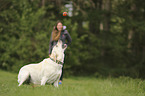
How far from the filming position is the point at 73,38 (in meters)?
13.9

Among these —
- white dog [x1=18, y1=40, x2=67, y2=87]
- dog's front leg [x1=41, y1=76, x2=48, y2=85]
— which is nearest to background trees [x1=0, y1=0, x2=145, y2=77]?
white dog [x1=18, y1=40, x2=67, y2=87]

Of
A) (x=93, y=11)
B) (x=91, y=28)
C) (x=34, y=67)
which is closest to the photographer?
(x=34, y=67)

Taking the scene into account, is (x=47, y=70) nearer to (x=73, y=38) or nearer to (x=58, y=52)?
(x=58, y=52)

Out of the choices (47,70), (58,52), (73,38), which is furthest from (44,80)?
(73,38)

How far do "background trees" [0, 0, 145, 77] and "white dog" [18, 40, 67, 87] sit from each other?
6.93 m

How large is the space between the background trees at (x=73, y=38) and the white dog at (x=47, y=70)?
693cm

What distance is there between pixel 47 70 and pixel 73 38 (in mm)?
8920

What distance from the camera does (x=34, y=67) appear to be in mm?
5336

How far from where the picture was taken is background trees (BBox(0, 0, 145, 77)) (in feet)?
43.8

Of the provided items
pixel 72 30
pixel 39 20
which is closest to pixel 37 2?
pixel 39 20

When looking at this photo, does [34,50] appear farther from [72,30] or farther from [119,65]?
[119,65]

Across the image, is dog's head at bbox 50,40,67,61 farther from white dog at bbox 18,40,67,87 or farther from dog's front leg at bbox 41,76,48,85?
dog's front leg at bbox 41,76,48,85

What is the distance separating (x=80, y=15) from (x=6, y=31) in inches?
252

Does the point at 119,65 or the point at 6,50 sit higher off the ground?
the point at 6,50
